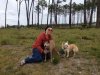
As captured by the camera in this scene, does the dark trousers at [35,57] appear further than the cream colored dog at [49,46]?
Yes

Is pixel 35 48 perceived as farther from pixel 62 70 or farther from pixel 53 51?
pixel 62 70

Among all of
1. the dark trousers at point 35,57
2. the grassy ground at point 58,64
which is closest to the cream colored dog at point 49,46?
the dark trousers at point 35,57

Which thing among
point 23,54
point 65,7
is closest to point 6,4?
point 65,7

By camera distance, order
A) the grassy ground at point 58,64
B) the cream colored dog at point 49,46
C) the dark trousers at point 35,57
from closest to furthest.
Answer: the grassy ground at point 58,64, the cream colored dog at point 49,46, the dark trousers at point 35,57

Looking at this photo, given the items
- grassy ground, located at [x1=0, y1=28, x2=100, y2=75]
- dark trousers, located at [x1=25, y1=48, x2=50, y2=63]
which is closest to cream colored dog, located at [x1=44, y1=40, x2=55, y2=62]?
dark trousers, located at [x1=25, y1=48, x2=50, y2=63]

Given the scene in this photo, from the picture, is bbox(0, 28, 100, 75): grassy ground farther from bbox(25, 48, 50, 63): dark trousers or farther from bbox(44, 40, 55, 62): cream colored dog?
bbox(44, 40, 55, 62): cream colored dog

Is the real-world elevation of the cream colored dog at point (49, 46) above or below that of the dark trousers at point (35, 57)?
above

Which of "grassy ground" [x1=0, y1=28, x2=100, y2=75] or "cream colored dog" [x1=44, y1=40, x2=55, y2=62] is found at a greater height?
"cream colored dog" [x1=44, y1=40, x2=55, y2=62]

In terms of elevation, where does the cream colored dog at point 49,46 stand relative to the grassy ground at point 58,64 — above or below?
above

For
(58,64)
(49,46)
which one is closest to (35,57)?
(49,46)

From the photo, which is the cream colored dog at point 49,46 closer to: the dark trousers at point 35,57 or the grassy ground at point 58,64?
the dark trousers at point 35,57

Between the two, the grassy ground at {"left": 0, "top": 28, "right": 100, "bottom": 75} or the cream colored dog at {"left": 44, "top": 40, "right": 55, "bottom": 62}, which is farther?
the cream colored dog at {"left": 44, "top": 40, "right": 55, "bottom": 62}

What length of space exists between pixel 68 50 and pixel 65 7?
8597cm

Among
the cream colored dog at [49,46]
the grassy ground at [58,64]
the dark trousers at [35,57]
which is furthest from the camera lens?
the dark trousers at [35,57]
